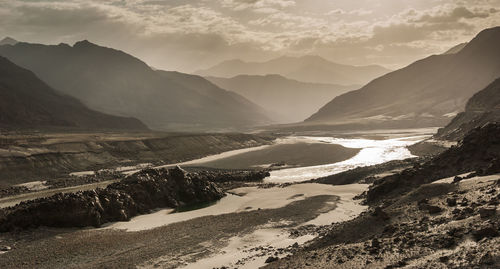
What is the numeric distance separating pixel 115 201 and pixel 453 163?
30.4 metres

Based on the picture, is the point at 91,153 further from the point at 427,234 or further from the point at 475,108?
the point at 475,108

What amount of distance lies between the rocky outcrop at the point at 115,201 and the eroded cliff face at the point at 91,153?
114 feet

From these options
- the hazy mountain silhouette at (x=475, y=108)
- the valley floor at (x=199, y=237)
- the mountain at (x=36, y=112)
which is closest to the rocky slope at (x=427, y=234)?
the valley floor at (x=199, y=237)

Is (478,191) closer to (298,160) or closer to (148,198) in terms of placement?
(148,198)

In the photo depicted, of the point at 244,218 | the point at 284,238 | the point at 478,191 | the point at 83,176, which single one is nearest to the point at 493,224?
the point at 478,191

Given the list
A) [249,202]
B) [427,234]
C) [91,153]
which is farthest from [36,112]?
[427,234]

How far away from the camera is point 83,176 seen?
68750mm

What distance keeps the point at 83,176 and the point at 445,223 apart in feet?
208

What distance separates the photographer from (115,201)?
36.4 meters

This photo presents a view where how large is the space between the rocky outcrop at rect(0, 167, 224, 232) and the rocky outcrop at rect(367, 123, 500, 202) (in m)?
19.9

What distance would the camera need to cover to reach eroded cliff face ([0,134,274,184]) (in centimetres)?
6981

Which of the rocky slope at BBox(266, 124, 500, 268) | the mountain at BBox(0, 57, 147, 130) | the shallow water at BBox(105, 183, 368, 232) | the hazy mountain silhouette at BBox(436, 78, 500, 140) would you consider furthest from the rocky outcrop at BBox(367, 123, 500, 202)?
the mountain at BBox(0, 57, 147, 130)

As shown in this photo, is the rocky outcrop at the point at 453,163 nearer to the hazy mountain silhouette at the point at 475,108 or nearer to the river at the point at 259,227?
the river at the point at 259,227

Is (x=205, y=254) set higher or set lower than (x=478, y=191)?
lower
